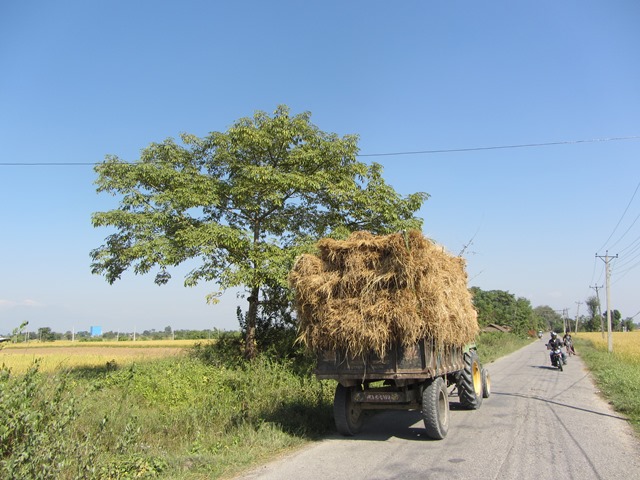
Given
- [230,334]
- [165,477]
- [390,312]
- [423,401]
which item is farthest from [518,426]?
[230,334]

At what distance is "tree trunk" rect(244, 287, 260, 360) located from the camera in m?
14.9

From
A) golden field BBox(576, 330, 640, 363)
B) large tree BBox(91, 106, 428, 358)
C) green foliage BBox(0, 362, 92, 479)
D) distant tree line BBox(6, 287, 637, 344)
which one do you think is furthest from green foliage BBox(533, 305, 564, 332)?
green foliage BBox(0, 362, 92, 479)

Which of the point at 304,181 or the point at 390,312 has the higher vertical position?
the point at 304,181

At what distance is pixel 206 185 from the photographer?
540 inches

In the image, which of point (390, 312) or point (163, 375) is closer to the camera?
point (390, 312)

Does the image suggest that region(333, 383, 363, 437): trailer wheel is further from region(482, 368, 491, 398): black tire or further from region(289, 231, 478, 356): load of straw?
region(482, 368, 491, 398): black tire

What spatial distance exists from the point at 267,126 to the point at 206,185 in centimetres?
259

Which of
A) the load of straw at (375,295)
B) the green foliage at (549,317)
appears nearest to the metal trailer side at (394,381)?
the load of straw at (375,295)

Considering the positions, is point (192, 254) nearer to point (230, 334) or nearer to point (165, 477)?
point (230, 334)

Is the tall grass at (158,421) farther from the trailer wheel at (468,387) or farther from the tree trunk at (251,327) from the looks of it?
the trailer wheel at (468,387)

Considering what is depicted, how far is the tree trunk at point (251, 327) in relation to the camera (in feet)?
49.0

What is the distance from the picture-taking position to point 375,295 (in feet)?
23.8

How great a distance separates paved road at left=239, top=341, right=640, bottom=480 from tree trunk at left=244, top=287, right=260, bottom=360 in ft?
20.3

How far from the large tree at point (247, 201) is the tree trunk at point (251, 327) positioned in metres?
0.03
